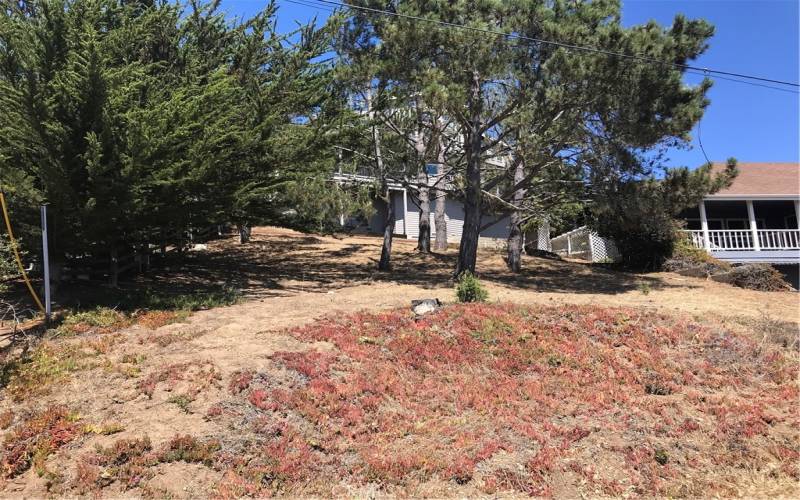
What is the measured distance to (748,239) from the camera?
22.3 m

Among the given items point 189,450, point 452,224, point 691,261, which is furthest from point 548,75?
point 452,224

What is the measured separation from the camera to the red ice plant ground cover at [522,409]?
5621 millimetres

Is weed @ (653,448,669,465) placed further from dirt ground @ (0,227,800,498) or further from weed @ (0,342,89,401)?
weed @ (0,342,89,401)

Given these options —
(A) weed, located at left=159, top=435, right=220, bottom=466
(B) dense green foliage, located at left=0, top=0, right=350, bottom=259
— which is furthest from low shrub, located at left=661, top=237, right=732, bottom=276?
(A) weed, located at left=159, top=435, right=220, bottom=466

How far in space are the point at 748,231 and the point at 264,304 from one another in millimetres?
19105

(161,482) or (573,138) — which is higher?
(573,138)

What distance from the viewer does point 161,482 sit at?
5039mm

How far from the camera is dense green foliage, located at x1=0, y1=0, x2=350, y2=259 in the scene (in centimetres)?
921

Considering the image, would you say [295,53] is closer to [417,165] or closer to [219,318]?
[417,165]

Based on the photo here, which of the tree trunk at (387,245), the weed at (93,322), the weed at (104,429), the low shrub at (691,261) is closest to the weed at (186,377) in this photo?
the weed at (104,429)

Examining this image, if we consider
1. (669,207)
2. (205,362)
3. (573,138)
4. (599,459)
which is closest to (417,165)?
(573,138)

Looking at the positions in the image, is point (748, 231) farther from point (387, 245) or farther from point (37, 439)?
point (37, 439)

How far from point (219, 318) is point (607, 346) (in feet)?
20.4

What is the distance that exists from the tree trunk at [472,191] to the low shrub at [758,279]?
8.16m
